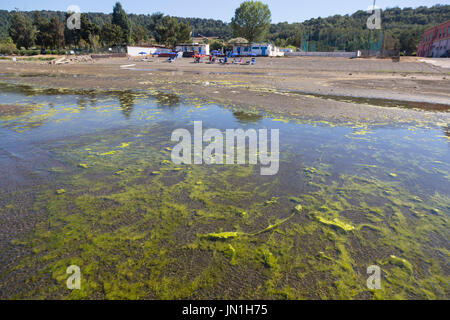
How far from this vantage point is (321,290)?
2.11 m

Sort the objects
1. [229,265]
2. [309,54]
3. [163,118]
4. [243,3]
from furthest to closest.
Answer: [243,3]
[309,54]
[163,118]
[229,265]

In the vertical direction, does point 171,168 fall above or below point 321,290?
above

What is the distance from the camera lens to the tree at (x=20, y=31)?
6184cm

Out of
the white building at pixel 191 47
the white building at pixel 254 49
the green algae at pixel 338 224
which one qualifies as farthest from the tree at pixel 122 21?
the green algae at pixel 338 224

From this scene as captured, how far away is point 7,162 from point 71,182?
152 centimetres

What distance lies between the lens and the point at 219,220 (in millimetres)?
3014

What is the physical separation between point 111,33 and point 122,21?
27.6 ft

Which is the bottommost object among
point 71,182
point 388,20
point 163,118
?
point 71,182

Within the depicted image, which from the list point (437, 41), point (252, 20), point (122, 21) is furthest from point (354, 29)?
point (122, 21)

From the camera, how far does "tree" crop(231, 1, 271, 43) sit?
251 feet

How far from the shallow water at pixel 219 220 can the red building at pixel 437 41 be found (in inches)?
2408

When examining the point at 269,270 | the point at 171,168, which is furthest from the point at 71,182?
the point at 269,270
